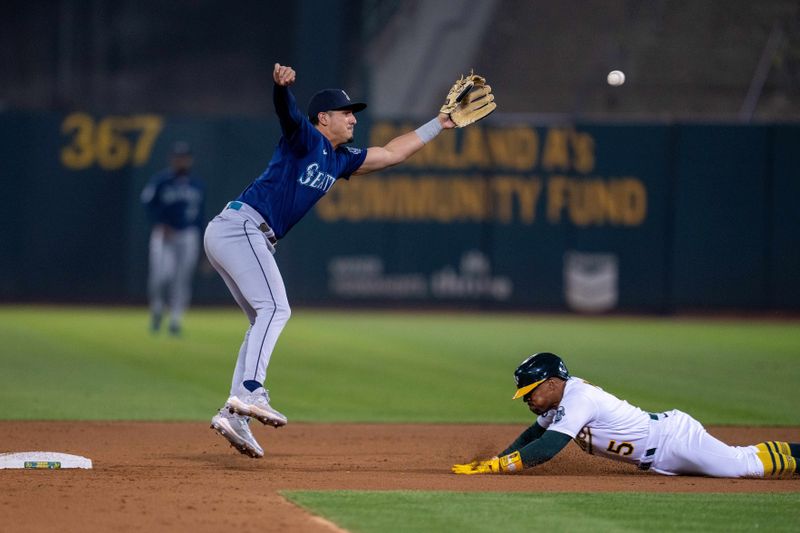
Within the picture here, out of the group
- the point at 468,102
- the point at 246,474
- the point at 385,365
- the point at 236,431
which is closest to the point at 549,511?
the point at 246,474

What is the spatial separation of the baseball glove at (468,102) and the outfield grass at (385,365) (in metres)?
2.99

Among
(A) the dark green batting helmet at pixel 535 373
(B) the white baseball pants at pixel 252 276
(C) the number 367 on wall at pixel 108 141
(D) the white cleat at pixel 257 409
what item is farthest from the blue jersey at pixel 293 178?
(C) the number 367 on wall at pixel 108 141

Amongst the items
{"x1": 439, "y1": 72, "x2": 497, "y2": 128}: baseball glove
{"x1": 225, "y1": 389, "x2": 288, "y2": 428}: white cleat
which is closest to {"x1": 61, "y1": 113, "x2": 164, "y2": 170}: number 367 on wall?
{"x1": 439, "y1": 72, "x2": 497, "y2": 128}: baseball glove

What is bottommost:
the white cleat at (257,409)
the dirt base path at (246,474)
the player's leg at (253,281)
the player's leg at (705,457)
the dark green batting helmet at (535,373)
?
the dirt base path at (246,474)

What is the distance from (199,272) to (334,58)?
19.3 feet

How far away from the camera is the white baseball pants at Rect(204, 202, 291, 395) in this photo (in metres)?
7.36

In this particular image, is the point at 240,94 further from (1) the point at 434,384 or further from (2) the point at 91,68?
(1) the point at 434,384

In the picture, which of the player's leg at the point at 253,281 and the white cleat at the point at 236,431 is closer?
the white cleat at the point at 236,431

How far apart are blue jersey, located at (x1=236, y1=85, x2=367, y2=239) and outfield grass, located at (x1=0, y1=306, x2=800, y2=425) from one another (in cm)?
302

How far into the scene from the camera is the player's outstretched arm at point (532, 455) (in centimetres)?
687

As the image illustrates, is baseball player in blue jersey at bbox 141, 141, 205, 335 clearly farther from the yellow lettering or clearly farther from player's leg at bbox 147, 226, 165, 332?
the yellow lettering

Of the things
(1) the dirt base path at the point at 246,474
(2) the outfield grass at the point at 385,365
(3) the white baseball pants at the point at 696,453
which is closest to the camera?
(1) the dirt base path at the point at 246,474

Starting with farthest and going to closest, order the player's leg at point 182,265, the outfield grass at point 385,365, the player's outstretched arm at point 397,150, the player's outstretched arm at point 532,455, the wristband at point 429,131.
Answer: the player's leg at point 182,265 < the outfield grass at point 385,365 < the wristband at point 429,131 < the player's outstretched arm at point 397,150 < the player's outstretched arm at point 532,455

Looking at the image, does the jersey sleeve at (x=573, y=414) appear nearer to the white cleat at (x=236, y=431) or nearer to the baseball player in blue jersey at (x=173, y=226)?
the white cleat at (x=236, y=431)
